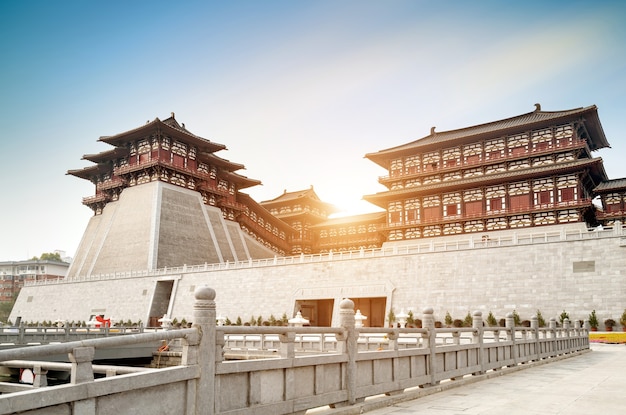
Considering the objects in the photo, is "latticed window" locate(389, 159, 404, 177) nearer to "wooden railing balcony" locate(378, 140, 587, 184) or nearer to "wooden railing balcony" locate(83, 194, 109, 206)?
"wooden railing balcony" locate(378, 140, 587, 184)

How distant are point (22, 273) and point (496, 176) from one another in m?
78.2

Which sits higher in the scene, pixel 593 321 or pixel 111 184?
pixel 111 184

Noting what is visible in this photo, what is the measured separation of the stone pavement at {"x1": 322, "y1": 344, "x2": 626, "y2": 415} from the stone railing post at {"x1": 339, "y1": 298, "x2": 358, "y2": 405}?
1.16 feet

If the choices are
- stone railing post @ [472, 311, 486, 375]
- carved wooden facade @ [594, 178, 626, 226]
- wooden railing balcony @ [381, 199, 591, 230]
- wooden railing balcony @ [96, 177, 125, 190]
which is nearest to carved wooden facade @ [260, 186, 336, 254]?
wooden railing balcony @ [381, 199, 591, 230]

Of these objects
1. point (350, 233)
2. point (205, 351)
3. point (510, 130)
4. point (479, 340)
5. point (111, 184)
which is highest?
point (510, 130)

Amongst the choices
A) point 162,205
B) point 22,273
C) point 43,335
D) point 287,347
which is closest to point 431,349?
point 287,347

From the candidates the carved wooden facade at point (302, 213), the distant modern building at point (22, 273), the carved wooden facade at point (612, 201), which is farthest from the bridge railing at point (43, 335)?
the distant modern building at point (22, 273)

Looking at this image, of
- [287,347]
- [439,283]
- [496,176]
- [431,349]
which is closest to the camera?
[287,347]

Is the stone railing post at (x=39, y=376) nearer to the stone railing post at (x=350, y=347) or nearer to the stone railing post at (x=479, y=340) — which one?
the stone railing post at (x=350, y=347)

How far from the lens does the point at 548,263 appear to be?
3378 centimetres

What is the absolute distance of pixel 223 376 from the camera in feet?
22.8

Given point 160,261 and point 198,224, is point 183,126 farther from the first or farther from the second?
point 160,261

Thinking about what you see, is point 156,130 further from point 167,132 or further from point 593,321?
point 593,321

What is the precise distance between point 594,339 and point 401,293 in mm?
12935
